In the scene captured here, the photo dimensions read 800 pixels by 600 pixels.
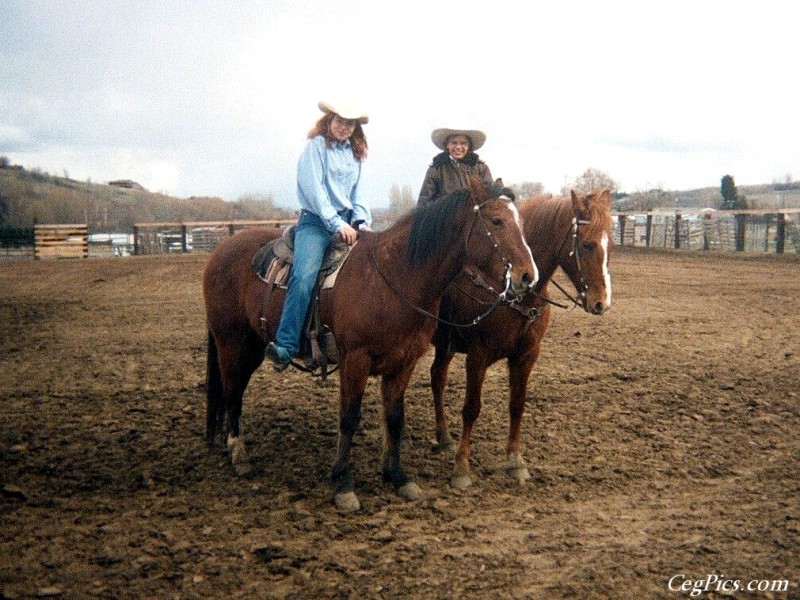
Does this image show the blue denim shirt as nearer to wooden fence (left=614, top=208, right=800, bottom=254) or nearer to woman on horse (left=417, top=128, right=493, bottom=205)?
woman on horse (left=417, top=128, right=493, bottom=205)

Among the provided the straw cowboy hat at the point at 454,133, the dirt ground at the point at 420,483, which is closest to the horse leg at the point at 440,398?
the dirt ground at the point at 420,483

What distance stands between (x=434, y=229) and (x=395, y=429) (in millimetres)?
1412

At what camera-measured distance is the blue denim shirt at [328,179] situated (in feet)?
16.0

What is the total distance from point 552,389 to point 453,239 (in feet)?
10.7

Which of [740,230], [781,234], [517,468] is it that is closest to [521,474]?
[517,468]

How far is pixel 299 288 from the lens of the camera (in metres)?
4.82

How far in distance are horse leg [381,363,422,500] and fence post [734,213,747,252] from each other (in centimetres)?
2381

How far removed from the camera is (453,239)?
15.0ft

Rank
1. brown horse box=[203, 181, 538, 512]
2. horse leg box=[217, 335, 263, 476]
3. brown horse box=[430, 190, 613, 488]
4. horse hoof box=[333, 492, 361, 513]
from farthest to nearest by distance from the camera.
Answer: horse leg box=[217, 335, 263, 476], brown horse box=[430, 190, 613, 488], horse hoof box=[333, 492, 361, 513], brown horse box=[203, 181, 538, 512]

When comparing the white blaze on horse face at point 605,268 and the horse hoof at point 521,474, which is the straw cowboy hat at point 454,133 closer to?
the white blaze on horse face at point 605,268

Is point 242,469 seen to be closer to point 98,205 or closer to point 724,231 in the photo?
point 724,231

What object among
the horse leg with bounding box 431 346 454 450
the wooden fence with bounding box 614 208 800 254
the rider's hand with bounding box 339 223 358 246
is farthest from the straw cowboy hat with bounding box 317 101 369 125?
the wooden fence with bounding box 614 208 800 254

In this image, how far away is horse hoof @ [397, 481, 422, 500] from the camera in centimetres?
475

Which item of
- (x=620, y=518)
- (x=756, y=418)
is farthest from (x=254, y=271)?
(x=756, y=418)
